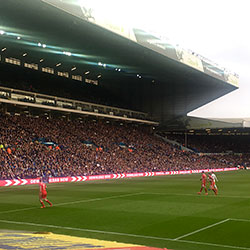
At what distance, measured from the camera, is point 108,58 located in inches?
2133

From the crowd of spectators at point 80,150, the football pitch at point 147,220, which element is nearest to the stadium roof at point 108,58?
the crowd of spectators at point 80,150

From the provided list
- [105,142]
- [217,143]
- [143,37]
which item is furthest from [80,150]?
[217,143]

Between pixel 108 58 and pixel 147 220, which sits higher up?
pixel 108 58

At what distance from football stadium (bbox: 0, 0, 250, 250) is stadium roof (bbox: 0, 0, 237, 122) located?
188 millimetres

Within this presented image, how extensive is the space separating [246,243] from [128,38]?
35197 millimetres

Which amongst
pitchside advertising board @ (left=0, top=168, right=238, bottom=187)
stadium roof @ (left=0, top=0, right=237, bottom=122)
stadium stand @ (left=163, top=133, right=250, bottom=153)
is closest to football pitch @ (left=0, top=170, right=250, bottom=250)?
pitchside advertising board @ (left=0, top=168, right=238, bottom=187)

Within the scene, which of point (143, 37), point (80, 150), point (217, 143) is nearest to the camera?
point (143, 37)

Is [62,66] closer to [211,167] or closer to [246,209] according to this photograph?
[211,167]

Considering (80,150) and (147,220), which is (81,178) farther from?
(147,220)

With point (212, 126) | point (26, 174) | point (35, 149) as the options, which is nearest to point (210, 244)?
point (26, 174)

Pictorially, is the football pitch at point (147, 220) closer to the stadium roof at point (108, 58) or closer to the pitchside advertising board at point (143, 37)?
the pitchside advertising board at point (143, 37)

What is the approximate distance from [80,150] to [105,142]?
9.66m

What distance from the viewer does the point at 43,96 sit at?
59875mm

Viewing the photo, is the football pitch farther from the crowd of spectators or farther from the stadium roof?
the stadium roof
